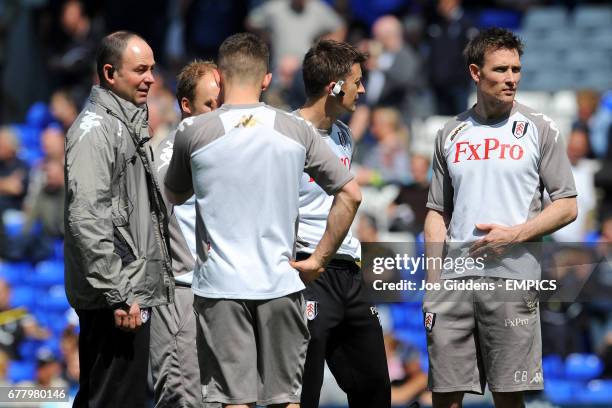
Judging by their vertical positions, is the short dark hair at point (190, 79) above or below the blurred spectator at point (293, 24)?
below

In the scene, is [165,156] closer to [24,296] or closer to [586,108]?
[24,296]

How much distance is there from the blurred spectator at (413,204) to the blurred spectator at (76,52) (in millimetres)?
4864

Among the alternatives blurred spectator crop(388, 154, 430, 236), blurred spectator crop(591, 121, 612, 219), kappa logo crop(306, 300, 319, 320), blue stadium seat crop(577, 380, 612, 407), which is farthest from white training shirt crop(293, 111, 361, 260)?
blurred spectator crop(591, 121, 612, 219)

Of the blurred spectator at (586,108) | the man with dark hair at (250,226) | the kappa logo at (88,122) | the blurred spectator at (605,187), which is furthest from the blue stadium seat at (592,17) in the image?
the kappa logo at (88,122)

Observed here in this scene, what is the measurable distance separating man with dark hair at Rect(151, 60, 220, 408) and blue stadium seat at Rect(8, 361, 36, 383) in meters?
5.45

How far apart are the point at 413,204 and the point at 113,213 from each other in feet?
21.6

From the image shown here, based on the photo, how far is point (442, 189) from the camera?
21.7 ft

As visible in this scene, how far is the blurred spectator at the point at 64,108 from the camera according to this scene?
14852 millimetres

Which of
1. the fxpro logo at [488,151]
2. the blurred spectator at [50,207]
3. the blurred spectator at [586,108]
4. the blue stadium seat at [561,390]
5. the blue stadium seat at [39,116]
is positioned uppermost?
the fxpro logo at [488,151]

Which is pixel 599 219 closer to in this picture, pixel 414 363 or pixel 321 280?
pixel 414 363

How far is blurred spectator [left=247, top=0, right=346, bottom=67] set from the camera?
1448cm

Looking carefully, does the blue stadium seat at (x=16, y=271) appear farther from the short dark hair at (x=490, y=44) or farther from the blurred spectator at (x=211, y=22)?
the short dark hair at (x=490, y=44)

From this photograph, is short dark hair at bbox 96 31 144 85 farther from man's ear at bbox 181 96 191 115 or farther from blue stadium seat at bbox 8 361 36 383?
blue stadium seat at bbox 8 361 36 383

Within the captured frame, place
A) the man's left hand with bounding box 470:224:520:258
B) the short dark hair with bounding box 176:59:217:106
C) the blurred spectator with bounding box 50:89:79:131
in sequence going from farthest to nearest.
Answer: the blurred spectator with bounding box 50:89:79:131 < the short dark hair with bounding box 176:59:217:106 < the man's left hand with bounding box 470:224:520:258
